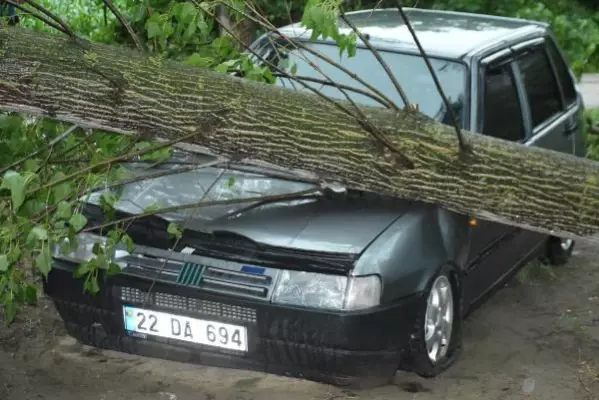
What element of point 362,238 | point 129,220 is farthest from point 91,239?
point 362,238

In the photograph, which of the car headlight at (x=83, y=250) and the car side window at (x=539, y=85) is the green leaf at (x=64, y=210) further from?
the car side window at (x=539, y=85)

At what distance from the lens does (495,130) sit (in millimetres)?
5320

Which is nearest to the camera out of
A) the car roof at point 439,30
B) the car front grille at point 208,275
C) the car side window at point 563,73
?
the car front grille at point 208,275

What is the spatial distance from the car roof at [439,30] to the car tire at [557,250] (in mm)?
1367

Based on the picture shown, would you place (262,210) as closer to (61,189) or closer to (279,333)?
(279,333)

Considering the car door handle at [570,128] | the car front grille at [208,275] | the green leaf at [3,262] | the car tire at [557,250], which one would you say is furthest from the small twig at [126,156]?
the car tire at [557,250]

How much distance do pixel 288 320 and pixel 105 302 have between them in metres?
0.89

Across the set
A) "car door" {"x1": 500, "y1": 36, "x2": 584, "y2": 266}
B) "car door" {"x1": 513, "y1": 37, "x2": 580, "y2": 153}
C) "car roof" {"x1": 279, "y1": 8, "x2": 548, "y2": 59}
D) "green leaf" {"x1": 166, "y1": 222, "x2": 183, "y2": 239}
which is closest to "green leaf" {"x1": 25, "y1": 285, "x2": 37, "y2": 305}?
"green leaf" {"x1": 166, "y1": 222, "x2": 183, "y2": 239}

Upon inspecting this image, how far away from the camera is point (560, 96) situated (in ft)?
21.1

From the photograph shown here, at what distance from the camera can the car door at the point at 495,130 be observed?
5.01 meters

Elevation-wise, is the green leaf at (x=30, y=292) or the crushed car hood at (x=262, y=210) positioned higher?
the crushed car hood at (x=262, y=210)

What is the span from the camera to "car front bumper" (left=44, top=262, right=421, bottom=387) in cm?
411

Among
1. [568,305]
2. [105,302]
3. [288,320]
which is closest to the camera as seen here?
[288,320]

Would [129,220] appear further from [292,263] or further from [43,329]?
[43,329]
